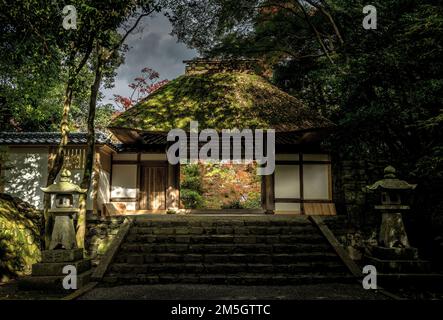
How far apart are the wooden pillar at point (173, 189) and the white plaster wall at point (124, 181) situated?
5.25 ft

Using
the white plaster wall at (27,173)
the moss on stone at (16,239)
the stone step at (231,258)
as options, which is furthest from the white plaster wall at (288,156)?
the white plaster wall at (27,173)

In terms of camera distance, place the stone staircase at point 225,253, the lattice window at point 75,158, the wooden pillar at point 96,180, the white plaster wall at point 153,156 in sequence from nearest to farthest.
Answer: the stone staircase at point 225,253
the wooden pillar at point 96,180
the lattice window at point 75,158
the white plaster wall at point 153,156

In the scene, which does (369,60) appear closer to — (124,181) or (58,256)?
(58,256)

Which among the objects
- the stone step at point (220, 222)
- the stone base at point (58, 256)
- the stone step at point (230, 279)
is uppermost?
the stone step at point (220, 222)

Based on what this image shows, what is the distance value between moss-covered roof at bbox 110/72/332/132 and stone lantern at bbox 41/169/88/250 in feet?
12.9

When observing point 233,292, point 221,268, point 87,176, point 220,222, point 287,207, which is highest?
point 87,176

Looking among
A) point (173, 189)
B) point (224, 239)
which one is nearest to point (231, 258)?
point (224, 239)

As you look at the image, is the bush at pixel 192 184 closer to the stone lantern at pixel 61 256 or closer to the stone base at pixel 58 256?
the stone lantern at pixel 61 256

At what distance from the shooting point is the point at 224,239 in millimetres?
8711

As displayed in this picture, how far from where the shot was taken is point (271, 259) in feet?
26.0

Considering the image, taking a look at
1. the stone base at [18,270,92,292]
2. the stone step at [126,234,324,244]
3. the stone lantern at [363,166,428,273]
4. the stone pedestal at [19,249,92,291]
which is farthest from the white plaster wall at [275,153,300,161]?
the stone base at [18,270,92,292]

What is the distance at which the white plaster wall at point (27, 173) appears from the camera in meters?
13.0

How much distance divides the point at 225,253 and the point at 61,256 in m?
3.80

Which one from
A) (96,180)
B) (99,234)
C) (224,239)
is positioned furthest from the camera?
(96,180)
